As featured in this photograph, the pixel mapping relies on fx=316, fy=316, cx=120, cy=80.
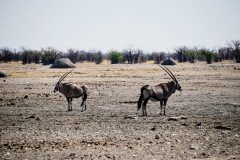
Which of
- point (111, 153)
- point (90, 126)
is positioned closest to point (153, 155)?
point (111, 153)

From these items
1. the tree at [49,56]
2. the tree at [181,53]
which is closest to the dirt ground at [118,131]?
the tree at [49,56]

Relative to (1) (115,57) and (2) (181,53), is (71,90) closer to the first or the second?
(1) (115,57)

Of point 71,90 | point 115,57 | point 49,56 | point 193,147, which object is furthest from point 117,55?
point 193,147

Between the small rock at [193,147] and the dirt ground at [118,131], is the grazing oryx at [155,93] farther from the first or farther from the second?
the small rock at [193,147]

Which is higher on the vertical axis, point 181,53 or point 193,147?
point 181,53

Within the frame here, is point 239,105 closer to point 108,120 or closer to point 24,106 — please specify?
point 108,120

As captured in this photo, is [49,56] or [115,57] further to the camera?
[115,57]

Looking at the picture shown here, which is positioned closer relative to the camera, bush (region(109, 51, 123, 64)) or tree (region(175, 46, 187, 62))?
bush (region(109, 51, 123, 64))

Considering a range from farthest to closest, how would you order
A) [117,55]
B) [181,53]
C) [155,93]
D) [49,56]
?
[181,53] → [117,55] → [49,56] → [155,93]

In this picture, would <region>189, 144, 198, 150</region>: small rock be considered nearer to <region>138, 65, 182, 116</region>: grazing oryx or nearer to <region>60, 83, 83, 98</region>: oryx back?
<region>138, 65, 182, 116</region>: grazing oryx

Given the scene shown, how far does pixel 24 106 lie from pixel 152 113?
22.6ft

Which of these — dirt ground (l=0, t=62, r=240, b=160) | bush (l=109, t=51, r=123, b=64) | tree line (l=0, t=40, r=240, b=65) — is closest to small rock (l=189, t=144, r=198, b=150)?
dirt ground (l=0, t=62, r=240, b=160)

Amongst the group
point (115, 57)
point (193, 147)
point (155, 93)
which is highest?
point (115, 57)

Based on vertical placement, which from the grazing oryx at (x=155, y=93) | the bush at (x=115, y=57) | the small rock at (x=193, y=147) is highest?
the bush at (x=115, y=57)
